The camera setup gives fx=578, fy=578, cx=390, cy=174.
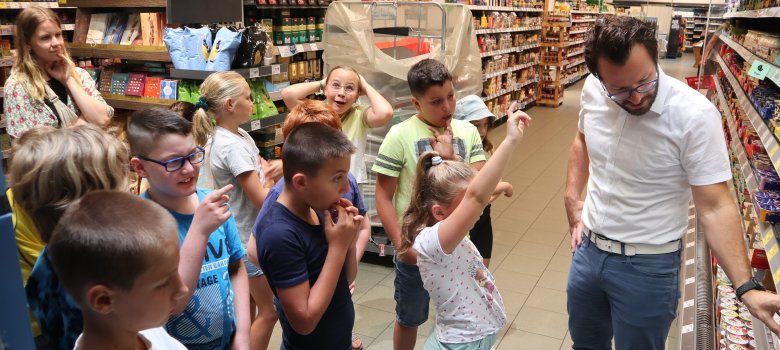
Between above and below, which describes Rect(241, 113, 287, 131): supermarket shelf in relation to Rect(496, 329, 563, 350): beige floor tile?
above

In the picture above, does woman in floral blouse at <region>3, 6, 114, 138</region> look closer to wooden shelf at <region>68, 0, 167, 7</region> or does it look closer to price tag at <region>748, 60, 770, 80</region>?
wooden shelf at <region>68, 0, 167, 7</region>

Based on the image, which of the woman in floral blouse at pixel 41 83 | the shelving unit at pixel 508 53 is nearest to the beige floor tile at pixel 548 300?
the woman in floral blouse at pixel 41 83

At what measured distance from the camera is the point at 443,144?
103 inches

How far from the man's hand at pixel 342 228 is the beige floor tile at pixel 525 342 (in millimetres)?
1898

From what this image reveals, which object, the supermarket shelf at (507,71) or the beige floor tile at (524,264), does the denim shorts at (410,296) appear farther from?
the supermarket shelf at (507,71)

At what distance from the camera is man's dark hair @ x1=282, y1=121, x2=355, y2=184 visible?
5.74 ft

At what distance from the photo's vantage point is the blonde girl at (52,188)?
137 cm

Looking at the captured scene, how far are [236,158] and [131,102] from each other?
2349mm

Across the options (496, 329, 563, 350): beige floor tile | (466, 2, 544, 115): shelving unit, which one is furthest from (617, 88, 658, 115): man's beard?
(466, 2, 544, 115): shelving unit

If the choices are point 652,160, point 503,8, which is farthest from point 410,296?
point 503,8

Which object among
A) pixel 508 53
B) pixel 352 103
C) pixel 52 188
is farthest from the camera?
pixel 508 53

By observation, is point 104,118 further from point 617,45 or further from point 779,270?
point 779,270

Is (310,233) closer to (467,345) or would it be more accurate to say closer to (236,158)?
(467,345)

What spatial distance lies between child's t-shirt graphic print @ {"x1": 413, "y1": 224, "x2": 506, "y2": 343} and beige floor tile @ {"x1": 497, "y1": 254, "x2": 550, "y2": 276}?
97.4 inches
